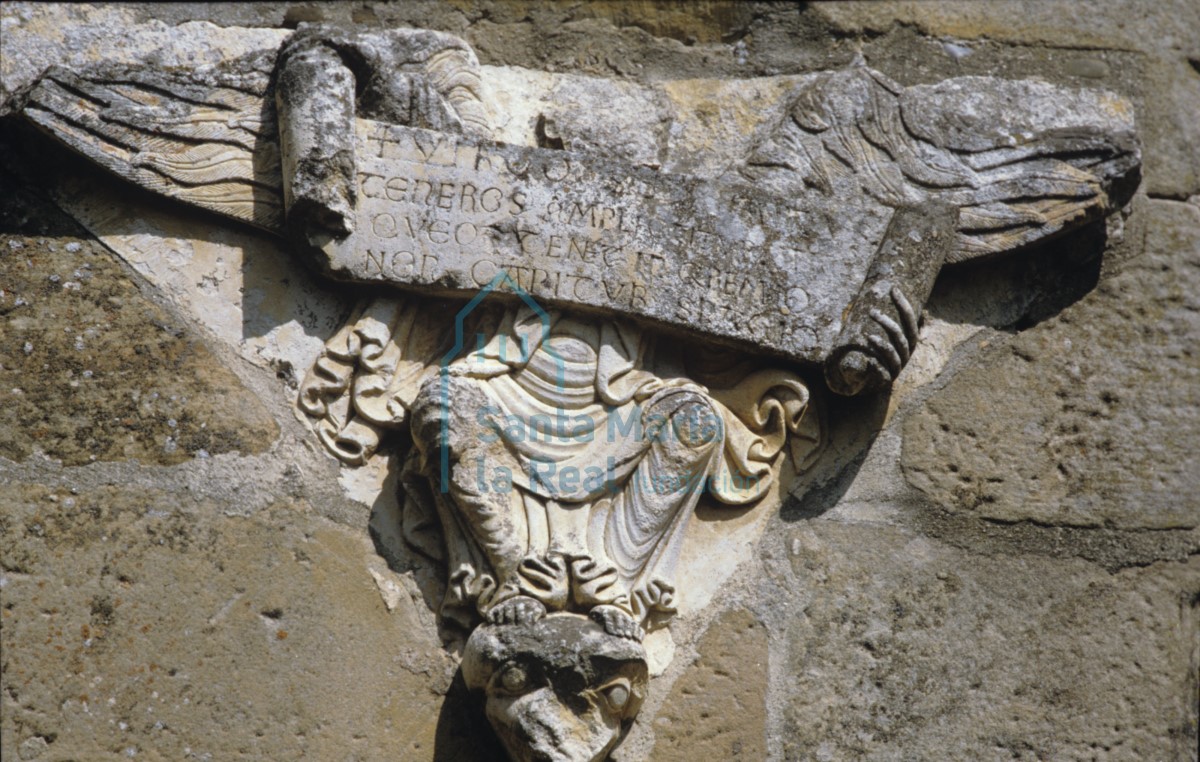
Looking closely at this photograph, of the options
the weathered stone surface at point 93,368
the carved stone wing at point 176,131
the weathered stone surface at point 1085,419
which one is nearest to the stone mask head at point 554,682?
the weathered stone surface at point 93,368

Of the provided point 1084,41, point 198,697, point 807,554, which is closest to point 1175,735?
point 807,554

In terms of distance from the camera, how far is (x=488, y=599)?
342 cm

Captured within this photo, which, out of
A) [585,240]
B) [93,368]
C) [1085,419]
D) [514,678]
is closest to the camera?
[514,678]

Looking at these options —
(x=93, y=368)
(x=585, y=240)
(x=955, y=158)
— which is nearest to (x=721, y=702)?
(x=585, y=240)

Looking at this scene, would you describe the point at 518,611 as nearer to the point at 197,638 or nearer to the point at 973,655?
the point at 197,638

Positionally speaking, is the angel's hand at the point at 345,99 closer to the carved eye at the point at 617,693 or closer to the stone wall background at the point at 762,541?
the stone wall background at the point at 762,541

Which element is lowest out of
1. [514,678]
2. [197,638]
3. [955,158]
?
[197,638]

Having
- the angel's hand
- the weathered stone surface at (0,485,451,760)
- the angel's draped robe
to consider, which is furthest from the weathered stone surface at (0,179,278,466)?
the angel's hand

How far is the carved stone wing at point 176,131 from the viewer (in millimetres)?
3547

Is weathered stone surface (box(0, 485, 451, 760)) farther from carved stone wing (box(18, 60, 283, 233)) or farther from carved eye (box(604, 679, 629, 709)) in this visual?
carved stone wing (box(18, 60, 283, 233))

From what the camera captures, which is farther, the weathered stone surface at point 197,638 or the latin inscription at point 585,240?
the latin inscription at point 585,240

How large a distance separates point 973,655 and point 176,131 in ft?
6.28

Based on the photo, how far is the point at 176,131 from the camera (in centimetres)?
357

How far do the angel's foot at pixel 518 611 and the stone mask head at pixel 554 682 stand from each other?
0.04ft
